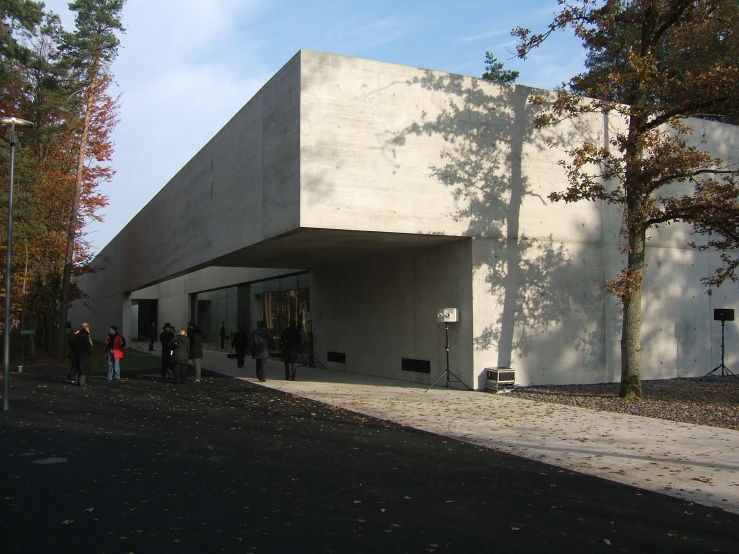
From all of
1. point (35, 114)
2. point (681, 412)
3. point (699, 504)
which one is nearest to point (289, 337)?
point (681, 412)

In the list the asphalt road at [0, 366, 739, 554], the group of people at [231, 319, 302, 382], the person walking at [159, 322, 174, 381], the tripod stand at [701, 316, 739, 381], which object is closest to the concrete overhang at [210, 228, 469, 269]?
the group of people at [231, 319, 302, 382]

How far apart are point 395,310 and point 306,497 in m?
11.9

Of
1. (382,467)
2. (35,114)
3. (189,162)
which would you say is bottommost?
(382,467)

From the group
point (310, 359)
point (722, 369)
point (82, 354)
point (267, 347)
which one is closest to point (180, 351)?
point (267, 347)

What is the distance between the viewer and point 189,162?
24.4 m

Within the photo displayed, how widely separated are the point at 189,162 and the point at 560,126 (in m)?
14.2

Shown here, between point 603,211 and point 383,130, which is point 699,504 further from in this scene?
point 603,211

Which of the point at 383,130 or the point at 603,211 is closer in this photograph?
the point at 383,130

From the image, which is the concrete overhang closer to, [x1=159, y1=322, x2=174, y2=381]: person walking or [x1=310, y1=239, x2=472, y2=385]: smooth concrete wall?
[x1=310, y1=239, x2=472, y2=385]: smooth concrete wall

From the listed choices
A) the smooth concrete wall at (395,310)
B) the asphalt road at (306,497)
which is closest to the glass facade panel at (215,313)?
the smooth concrete wall at (395,310)

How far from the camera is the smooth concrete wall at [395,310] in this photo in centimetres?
1545

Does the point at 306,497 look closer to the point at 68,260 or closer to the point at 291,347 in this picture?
the point at 291,347

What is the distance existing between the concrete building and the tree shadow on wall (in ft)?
0.11

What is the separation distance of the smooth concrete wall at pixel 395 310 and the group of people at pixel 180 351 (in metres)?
4.92
